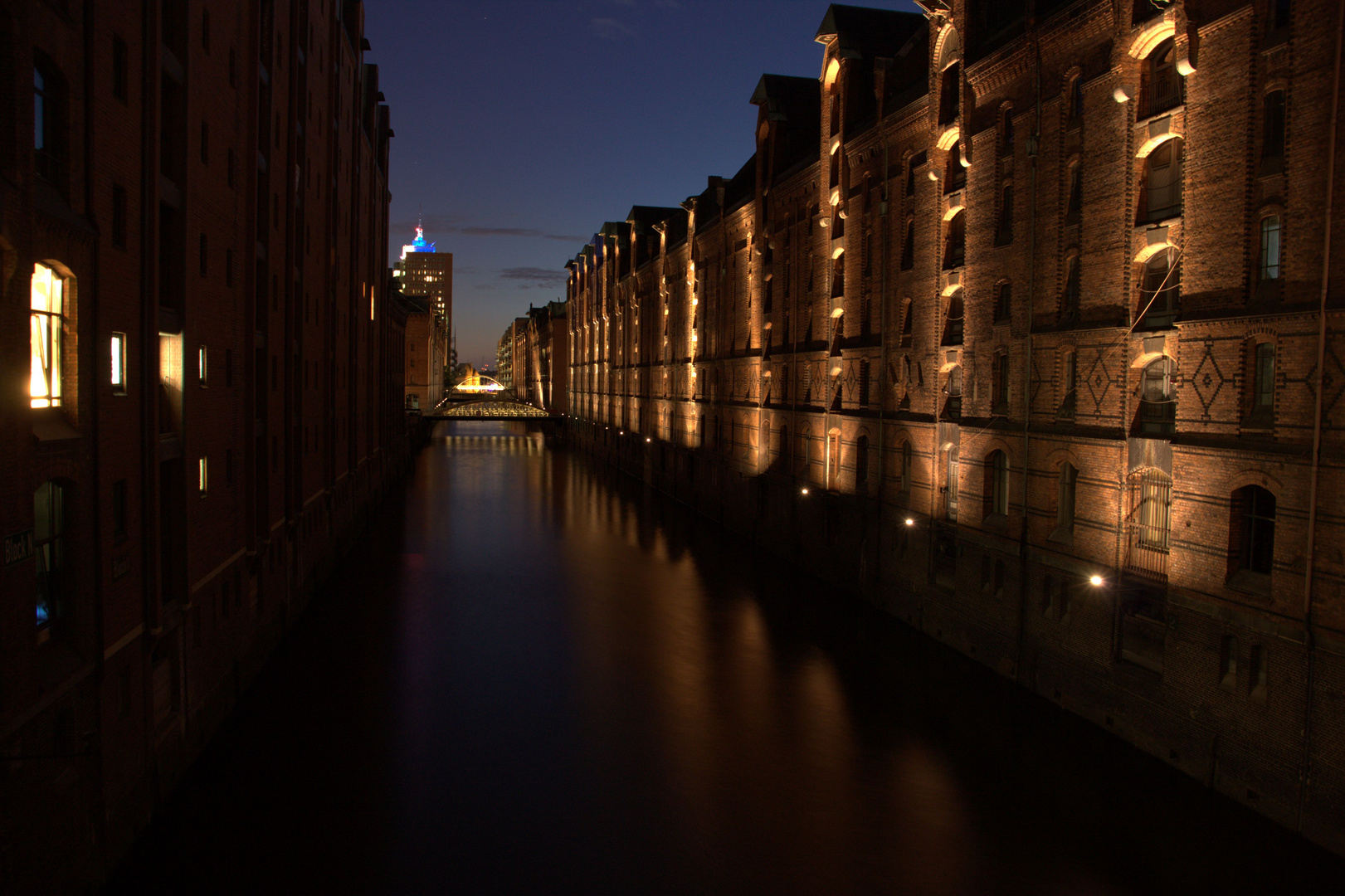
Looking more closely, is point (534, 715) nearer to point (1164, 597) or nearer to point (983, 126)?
point (1164, 597)

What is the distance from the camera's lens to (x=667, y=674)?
67.6ft

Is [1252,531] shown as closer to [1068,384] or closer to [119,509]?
[1068,384]

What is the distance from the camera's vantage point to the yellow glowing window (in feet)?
31.6

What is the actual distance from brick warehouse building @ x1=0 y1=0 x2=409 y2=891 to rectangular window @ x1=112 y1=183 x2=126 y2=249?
45 mm

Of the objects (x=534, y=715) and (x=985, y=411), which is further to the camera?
(x=985, y=411)

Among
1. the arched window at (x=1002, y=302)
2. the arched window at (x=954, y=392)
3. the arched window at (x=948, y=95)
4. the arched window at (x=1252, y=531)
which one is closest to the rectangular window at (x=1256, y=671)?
the arched window at (x=1252, y=531)

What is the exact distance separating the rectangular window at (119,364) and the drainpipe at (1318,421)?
16110 millimetres

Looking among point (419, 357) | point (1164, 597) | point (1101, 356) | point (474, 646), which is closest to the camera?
point (1164, 597)

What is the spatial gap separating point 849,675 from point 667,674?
4.21 meters

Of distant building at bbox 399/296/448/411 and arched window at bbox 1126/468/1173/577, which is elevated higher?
distant building at bbox 399/296/448/411

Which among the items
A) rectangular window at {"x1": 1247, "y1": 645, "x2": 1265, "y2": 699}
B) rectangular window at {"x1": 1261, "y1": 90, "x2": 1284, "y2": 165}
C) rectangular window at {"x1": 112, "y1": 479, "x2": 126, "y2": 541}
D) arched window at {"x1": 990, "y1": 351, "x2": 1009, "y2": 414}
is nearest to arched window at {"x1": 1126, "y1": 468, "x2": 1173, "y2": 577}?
rectangular window at {"x1": 1247, "y1": 645, "x2": 1265, "y2": 699}

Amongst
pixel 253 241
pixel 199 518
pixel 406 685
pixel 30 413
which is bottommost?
pixel 406 685

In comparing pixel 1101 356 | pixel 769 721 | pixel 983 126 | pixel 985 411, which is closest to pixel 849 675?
pixel 769 721

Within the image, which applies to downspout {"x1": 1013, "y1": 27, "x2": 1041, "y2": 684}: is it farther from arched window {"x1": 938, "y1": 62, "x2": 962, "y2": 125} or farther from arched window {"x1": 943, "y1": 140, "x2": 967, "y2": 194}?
arched window {"x1": 938, "y1": 62, "x2": 962, "y2": 125}
